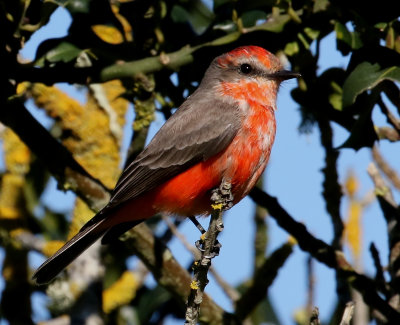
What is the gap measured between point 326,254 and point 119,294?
1.46 meters

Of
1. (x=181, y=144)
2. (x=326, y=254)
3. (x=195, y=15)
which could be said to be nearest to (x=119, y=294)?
(x=181, y=144)

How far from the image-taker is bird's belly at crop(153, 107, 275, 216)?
15.9ft

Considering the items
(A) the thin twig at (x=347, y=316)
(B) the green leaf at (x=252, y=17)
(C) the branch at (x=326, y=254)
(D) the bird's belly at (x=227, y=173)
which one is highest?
(B) the green leaf at (x=252, y=17)

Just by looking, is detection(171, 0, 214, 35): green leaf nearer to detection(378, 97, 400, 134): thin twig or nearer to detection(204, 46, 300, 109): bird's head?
detection(204, 46, 300, 109): bird's head

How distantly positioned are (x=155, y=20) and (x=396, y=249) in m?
1.97

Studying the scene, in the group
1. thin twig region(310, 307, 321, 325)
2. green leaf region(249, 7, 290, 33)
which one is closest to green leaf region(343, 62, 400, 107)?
green leaf region(249, 7, 290, 33)

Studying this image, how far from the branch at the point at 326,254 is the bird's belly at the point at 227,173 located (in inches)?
9.7

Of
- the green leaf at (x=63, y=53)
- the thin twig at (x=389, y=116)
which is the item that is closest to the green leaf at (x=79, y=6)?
the green leaf at (x=63, y=53)

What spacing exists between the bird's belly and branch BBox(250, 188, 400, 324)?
25 cm

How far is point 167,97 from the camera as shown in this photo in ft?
17.4

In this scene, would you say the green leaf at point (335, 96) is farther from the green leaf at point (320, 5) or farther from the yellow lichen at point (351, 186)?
the yellow lichen at point (351, 186)

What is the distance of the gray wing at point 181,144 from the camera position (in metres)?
4.99

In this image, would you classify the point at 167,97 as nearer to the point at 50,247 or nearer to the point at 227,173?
the point at 227,173

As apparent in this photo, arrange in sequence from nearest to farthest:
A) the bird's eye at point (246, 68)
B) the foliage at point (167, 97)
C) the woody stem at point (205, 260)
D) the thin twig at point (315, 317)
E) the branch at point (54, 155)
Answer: the thin twig at point (315, 317) < the woody stem at point (205, 260) < the foliage at point (167, 97) < the branch at point (54, 155) < the bird's eye at point (246, 68)
